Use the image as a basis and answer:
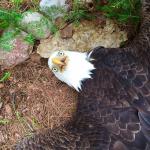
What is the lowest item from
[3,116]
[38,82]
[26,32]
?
[3,116]

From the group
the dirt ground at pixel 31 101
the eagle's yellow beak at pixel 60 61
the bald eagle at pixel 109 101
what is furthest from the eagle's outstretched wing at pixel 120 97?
the dirt ground at pixel 31 101

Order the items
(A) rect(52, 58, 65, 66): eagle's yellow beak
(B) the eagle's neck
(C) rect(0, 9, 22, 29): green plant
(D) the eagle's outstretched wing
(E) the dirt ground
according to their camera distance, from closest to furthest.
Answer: (D) the eagle's outstretched wing
(B) the eagle's neck
(A) rect(52, 58, 65, 66): eagle's yellow beak
(E) the dirt ground
(C) rect(0, 9, 22, 29): green plant

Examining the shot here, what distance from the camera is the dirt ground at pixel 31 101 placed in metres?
5.35

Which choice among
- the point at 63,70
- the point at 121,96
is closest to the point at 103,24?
the point at 63,70

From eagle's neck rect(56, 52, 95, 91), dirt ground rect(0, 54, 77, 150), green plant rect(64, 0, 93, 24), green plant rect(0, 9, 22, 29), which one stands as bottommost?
dirt ground rect(0, 54, 77, 150)

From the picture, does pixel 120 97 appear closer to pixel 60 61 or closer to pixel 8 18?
pixel 60 61

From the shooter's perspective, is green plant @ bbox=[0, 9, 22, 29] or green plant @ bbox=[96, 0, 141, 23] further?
green plant @ bbox=[0, 9, 22, 29]

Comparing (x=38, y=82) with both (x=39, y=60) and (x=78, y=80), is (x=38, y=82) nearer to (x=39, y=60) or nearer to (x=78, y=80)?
(x=39, y=60)

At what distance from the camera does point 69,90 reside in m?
5.43

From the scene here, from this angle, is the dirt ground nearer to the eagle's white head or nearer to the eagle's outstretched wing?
the eagle's white head

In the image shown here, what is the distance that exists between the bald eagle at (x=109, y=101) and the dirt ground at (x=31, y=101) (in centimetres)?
33

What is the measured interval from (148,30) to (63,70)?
2.78 ft

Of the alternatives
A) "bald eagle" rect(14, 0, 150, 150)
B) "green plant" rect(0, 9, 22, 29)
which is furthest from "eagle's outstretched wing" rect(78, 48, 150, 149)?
"green plant" rect(0, 9, 22, 29)

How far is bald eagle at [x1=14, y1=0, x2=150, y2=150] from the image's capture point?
176 inches
